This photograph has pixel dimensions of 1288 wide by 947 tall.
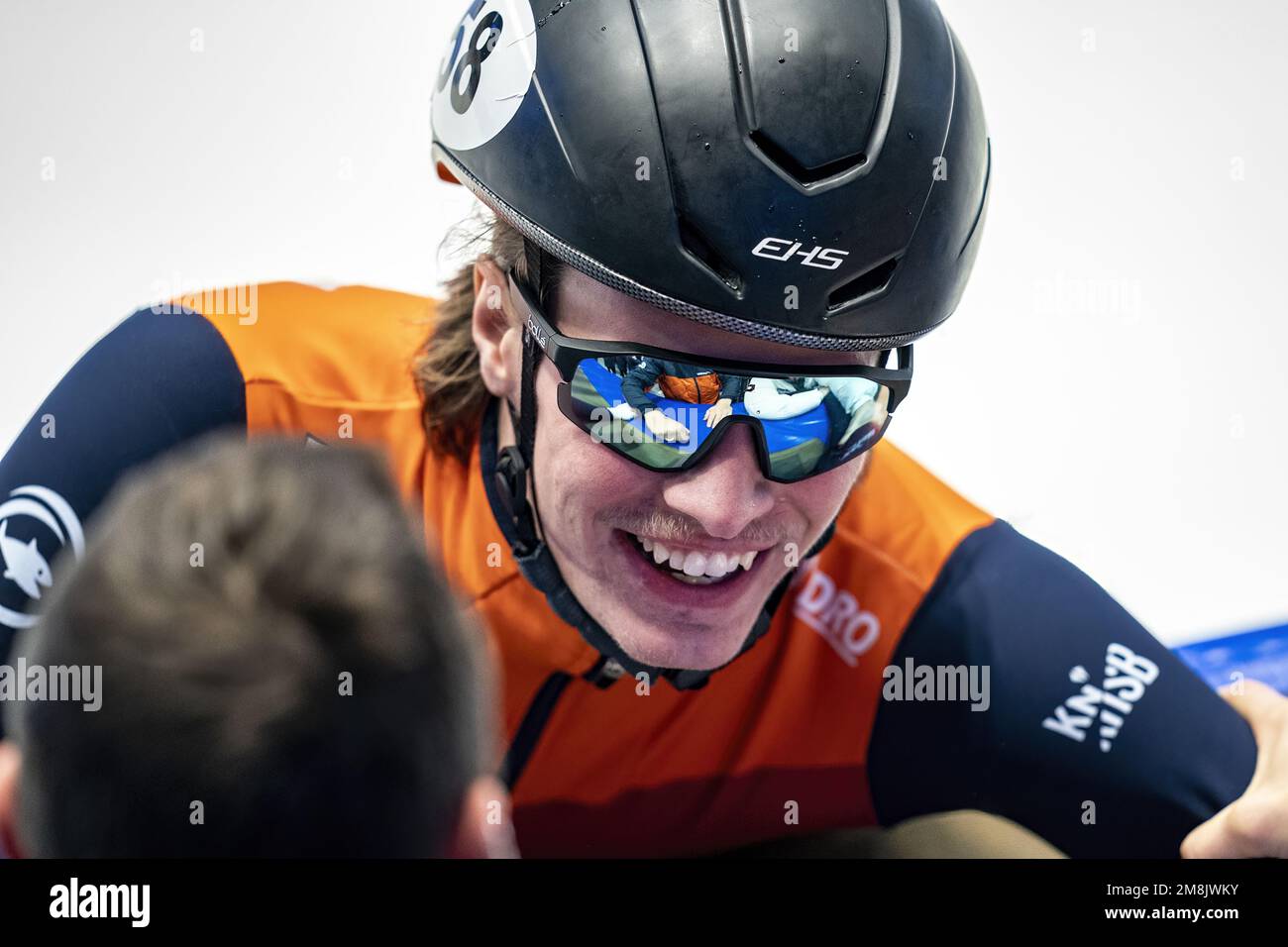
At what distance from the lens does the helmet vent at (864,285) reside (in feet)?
5.66

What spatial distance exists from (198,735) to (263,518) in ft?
0.52

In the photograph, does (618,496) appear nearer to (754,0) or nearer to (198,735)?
(754,0)

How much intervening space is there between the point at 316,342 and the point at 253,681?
1.48 metres

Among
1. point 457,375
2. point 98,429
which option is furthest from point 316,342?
point 98,429

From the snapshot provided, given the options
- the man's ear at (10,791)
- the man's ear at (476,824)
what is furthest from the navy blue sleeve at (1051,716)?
the man's ear at (10,791)

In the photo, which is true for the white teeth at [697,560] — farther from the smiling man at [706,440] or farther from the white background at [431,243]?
the white background at [431,243]

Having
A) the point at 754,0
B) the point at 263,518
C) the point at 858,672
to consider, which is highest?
the point at 754,0

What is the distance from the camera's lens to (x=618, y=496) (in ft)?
6.10

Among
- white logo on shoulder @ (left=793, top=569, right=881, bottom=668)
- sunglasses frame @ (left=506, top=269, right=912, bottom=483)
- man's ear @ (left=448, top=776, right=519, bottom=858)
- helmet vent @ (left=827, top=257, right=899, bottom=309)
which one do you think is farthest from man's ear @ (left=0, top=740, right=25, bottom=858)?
white logo on shoulder @ (left=793, top=569, right=881, bottom=668)

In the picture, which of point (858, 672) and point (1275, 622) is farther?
point (1275, 622)
